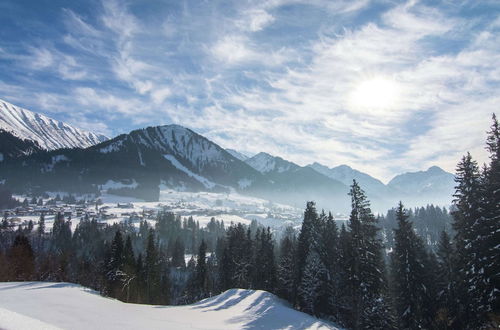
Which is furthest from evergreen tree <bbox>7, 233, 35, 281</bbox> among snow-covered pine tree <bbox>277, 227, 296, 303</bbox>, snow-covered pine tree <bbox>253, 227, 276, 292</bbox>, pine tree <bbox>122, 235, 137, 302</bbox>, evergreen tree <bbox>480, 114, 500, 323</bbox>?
evergreen tree <bbox>480, 114, 500, 323</bbox>

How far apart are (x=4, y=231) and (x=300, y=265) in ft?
554

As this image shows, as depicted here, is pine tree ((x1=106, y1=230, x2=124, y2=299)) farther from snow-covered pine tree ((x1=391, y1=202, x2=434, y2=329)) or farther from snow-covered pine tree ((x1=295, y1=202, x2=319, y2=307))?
snow-covered pine tree ((x1=391, y1=202, x2=434, y2=329))

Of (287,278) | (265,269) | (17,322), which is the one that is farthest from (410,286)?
(17,322)

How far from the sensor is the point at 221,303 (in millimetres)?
36562

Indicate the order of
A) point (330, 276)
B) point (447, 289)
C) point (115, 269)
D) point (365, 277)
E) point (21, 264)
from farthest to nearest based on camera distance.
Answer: point (21, 264)
point (115, 269)
point (330, 276)
point (447, 289)
point (365, 277)

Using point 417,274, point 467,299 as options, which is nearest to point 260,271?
point 417,274

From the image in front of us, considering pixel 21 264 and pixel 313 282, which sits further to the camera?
pixel 21 264

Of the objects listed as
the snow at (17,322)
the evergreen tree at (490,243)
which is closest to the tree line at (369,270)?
the evergreen tree at (490,243)

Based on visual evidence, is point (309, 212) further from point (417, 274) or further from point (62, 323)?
point (62, 323)

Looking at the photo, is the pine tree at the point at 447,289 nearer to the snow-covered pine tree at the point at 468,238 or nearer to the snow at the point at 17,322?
the snow-covered pine tree at the point at 468,238

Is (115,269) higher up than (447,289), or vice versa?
(447,289)

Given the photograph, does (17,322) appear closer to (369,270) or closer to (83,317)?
(83,317)

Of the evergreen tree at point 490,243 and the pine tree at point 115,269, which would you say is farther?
the pine tree at point 115,269

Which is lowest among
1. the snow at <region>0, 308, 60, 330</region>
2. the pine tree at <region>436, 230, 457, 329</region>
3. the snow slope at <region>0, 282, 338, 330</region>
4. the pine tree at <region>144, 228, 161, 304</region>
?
the pine tree at <region>144, 228, 161, 304</region>
